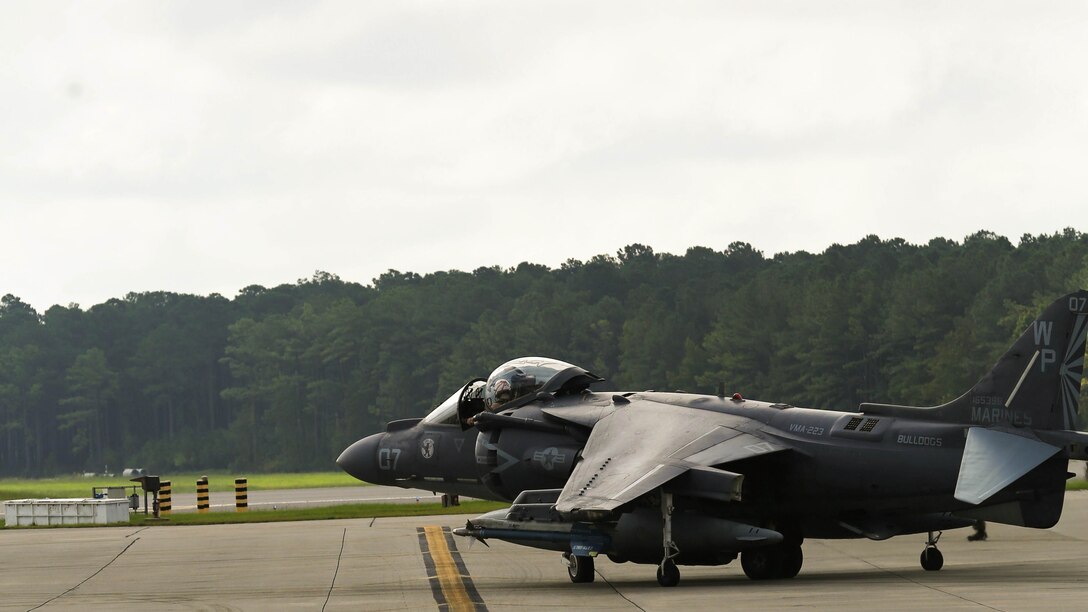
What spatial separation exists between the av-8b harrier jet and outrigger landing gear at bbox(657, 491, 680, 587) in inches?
0.9

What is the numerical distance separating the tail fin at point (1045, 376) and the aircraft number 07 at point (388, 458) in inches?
415

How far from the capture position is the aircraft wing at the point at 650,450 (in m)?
19.7

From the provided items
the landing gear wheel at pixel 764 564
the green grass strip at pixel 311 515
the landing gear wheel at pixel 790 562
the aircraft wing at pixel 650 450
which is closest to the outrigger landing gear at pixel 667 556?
the aircraft wing at pixel 650 450

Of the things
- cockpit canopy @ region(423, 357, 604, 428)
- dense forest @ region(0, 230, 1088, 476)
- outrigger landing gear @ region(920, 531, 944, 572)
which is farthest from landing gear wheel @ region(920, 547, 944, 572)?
dense forest @ region(0, 230, 1088, 476)

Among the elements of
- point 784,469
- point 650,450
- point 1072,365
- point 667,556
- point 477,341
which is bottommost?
point 667,556

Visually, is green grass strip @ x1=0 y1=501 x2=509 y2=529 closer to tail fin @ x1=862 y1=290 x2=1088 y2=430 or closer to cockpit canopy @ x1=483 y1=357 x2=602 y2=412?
cockpit canopy @ x1=483 y1=357 x2=602 y2=412

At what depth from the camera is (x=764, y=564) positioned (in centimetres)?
2139

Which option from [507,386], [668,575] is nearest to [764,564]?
[668,575]

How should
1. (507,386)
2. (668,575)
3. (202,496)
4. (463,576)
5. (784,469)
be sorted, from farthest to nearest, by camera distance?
1. (202,496)
2. (507,386)
3. (463,576)
4. (784,469)
5. (668,575)

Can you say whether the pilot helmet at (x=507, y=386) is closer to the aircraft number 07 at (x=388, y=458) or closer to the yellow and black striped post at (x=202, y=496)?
the aircraft number 07 at (x=388, y=458)

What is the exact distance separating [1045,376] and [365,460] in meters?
12.3

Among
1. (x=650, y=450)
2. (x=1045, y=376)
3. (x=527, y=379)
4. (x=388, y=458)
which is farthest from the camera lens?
(x=388, y=458)

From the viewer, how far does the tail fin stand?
19.8m

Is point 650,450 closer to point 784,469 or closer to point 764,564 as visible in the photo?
point 784,469
